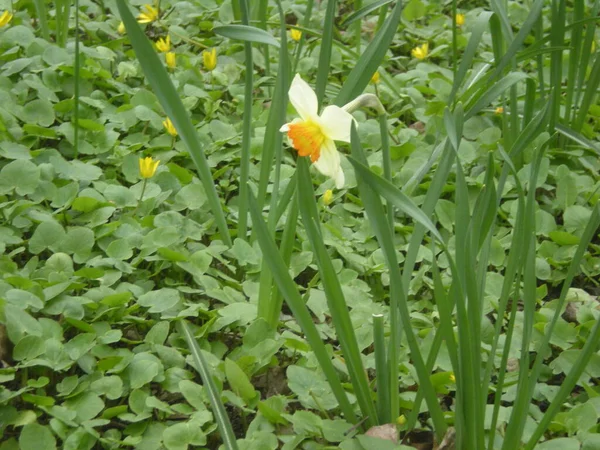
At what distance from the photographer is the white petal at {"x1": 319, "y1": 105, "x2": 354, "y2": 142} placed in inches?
43.7

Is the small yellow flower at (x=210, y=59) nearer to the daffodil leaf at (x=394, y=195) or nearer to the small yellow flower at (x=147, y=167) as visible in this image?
the small yellow flower at (x=147, y=167)

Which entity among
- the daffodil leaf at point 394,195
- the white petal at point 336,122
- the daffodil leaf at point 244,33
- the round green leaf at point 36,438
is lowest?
the round green leaf at point 36,438

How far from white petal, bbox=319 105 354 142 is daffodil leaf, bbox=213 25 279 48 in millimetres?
266

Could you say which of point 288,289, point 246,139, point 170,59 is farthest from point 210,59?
point 288,289

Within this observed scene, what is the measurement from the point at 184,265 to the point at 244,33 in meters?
0.59

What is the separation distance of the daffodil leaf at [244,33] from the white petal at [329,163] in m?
0.27

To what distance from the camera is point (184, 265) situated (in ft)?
5.65

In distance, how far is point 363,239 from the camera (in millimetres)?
1929

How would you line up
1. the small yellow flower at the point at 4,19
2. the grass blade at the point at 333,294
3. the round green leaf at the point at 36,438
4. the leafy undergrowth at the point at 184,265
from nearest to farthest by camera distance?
the grass blade at the point at 333,294, the round green leaf at the point at 36,438, the leafy undergrowth at the point at 184,265, the small yellow flower at the point at 4,19

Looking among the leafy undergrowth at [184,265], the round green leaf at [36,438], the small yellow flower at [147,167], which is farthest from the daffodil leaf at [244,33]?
the round green leaf at [36,438]

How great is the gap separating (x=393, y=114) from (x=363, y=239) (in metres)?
0.65

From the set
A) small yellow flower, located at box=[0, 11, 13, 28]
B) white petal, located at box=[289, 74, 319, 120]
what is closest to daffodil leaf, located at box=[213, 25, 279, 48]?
white petal, located at box=[289, 74, 319, 120]

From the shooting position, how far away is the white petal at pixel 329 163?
114 centimetres

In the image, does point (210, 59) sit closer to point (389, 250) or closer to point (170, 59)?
point (170, 59)
